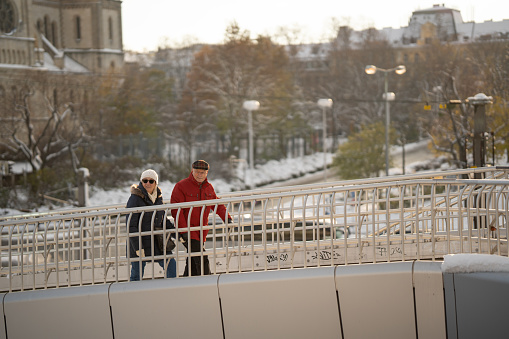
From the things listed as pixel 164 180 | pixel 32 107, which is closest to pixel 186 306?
pixel 164 180

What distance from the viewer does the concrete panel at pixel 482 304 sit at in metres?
7.20

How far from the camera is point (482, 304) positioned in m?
7.34

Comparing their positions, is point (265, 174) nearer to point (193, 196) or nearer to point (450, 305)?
point (193, 196)

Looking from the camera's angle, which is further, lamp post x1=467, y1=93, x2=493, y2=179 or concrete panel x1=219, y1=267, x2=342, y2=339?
lamp post x1=467, y1=93, x2=493, y2=179

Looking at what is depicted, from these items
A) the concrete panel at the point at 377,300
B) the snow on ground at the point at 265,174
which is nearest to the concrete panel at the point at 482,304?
the concrete panel at the point at 377,300

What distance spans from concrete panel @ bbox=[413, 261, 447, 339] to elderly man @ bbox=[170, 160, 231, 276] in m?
2.32

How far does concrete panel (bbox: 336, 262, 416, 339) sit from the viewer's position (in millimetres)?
7945

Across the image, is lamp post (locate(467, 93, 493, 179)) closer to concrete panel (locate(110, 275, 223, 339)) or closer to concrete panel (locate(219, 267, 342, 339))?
concrete panel (locate(219, 267, 342, 339))

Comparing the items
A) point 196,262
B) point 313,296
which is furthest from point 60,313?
point 313,296

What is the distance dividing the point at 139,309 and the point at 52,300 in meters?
1.08

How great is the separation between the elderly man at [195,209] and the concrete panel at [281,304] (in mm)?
767

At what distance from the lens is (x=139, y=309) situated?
8.78 m

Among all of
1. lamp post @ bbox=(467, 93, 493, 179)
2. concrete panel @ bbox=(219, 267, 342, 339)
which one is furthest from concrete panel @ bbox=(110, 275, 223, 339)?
lamp post @ bbox=(467, 93, 493, 179)

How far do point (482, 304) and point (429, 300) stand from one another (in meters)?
0.60
